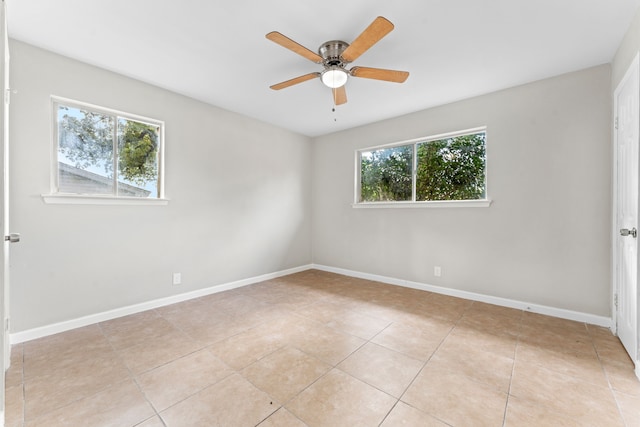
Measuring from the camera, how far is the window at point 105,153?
2410 millimetres

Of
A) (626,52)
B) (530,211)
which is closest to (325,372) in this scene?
(530,211)

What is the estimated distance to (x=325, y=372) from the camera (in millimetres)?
1774

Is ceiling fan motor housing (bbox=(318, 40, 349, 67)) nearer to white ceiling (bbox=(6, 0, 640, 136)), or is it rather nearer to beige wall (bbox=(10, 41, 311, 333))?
white ceiling (bbox=(6, 0, 640, 136))

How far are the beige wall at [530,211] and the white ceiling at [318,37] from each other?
0.30 meters

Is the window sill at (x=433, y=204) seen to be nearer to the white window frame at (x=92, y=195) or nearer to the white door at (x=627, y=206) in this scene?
the white door at (x=627, y=206)

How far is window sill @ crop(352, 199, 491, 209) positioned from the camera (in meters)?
3.10

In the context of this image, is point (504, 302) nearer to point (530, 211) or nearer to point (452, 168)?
point (530, 211)

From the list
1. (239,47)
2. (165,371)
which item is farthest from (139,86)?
(165,371)

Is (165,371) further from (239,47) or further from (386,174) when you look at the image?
(386,174)

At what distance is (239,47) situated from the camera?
2240mm

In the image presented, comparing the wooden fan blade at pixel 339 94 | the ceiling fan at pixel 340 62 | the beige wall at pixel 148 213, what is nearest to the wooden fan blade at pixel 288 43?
the ceiling fan at pixel 340 62

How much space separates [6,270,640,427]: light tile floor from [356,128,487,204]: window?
4.89ft

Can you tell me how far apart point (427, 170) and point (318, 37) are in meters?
2.28

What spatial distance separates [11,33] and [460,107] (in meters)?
4.29
